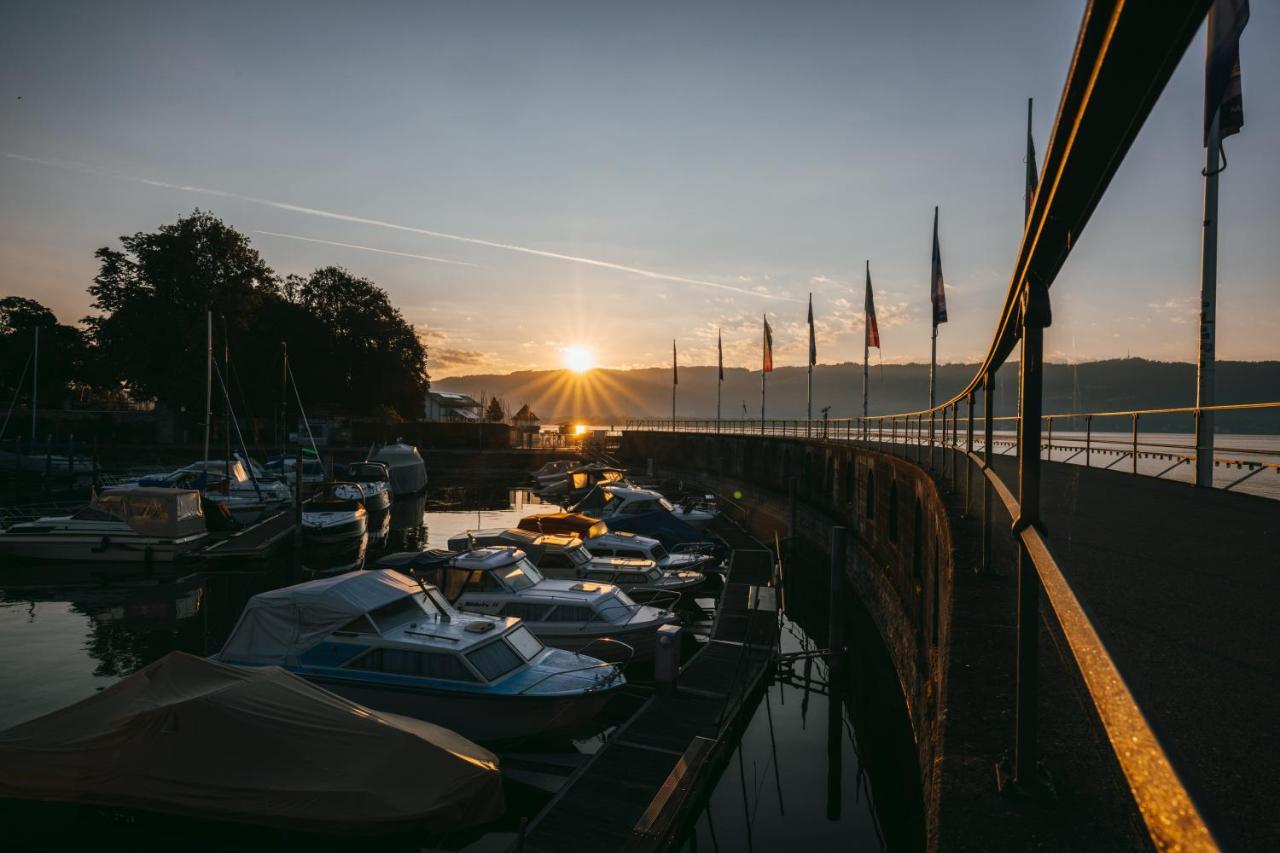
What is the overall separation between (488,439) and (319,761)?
90503 mm

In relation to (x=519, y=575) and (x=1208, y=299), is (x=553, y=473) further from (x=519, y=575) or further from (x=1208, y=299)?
(x=1208, y=299)

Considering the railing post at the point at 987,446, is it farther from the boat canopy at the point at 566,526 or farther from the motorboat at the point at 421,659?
the boat canopy at the point at 566,526

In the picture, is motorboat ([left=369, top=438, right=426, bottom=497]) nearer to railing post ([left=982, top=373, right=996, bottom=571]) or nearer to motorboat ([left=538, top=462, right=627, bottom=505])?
motorboat ([left=538, top=462, right=627, bottom=505])

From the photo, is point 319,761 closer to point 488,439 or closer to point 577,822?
point 577,822

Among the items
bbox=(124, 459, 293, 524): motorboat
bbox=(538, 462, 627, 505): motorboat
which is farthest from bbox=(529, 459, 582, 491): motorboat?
bbox=(124, 459, 293, 524): motorboat

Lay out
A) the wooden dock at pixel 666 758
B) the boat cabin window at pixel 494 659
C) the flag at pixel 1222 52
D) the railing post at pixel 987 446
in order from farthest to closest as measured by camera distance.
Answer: the boat cabin window at pixel 494 659, the flag at pixel 1222 52, the wooden dock at pixel 666 758, the railing post at pixel 987 446

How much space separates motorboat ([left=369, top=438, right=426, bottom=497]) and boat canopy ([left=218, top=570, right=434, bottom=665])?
1809 inches

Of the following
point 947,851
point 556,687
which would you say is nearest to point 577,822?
point 556,687

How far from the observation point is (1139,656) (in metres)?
6.28

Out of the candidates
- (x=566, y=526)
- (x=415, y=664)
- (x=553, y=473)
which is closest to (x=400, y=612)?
(x=415, y=664)

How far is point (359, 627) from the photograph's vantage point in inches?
631

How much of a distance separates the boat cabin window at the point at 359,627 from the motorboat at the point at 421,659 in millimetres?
21

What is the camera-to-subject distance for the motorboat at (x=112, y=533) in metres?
30.8

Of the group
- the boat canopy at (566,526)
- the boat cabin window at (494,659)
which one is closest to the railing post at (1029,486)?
the boat cabin window at (494,659)
